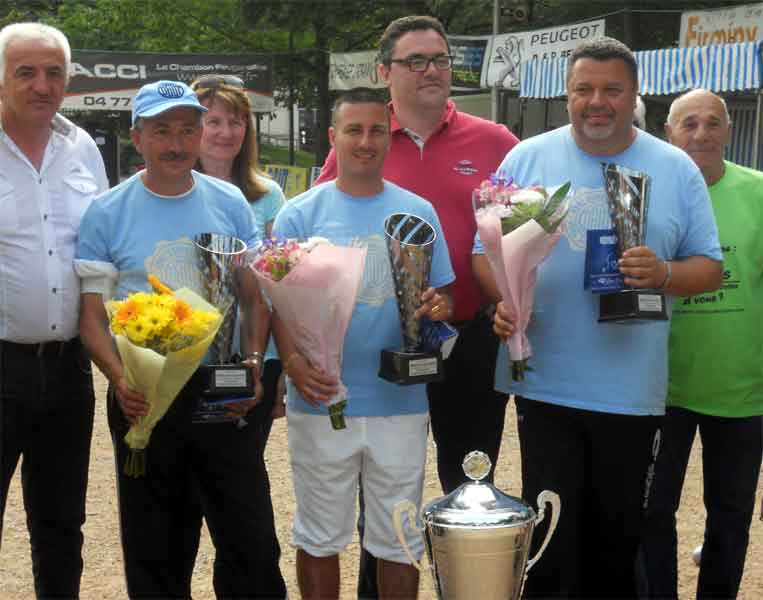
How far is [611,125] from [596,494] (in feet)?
4.51

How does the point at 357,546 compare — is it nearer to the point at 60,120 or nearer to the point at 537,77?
the point at 60,120

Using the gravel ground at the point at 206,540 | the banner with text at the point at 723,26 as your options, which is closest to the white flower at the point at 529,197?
the gravel ground at the point at 206,540

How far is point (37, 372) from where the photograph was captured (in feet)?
14.7

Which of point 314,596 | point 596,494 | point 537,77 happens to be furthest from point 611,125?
point 537,77

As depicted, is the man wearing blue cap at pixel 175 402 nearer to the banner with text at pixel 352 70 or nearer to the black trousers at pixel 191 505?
the black trousers at pixel 191 505

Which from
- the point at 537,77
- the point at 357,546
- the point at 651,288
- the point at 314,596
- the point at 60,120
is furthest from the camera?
the point at 537,77

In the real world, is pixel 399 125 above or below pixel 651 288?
above

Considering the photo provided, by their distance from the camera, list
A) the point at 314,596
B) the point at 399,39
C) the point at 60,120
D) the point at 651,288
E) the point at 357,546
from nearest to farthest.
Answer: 1. the point at 651,288
2. the point at 314,596
3. the point at 60,120
4. the point at 399,39
5. the point at 357,546

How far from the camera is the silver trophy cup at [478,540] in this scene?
325 cm

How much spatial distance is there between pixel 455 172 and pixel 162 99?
4.57 feet

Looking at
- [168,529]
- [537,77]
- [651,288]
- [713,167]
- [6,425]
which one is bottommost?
[168,529]

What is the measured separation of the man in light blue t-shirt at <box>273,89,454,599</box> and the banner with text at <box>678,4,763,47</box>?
11992 mm

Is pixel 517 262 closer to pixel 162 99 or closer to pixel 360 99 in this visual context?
pixel 360 99

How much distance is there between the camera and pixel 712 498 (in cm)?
503
